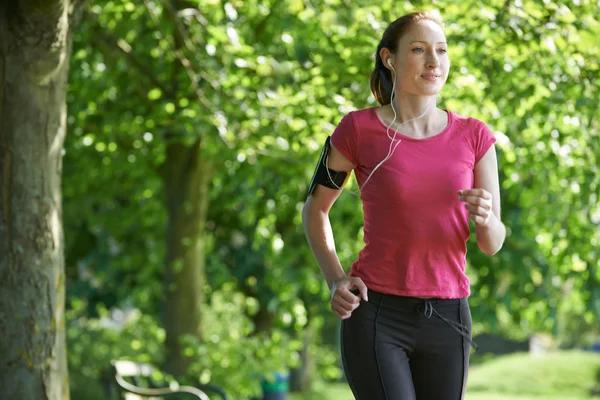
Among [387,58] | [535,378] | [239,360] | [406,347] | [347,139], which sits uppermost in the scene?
[387,58]

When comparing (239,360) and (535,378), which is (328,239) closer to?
(239,360)

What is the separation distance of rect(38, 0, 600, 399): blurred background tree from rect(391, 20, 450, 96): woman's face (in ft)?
9.78

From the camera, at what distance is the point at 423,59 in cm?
307

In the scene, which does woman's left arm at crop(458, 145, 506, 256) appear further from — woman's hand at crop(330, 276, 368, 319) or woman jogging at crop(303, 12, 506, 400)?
woman's hand at crop(330, 276, 368, 319)

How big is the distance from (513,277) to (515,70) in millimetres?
5383

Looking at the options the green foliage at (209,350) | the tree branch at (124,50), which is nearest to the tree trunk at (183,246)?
the green foliage at (209,350)

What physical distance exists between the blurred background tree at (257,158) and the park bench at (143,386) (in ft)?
5.09

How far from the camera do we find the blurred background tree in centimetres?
727

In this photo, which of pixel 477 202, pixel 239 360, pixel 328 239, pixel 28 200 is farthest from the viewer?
pixel 239 360

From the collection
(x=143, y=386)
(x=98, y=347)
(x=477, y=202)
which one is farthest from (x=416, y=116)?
(x=98, y=347)

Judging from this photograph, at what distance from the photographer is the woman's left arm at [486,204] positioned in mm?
2762

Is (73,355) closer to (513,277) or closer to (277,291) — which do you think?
(277,291)

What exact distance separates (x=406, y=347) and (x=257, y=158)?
5.85 meters

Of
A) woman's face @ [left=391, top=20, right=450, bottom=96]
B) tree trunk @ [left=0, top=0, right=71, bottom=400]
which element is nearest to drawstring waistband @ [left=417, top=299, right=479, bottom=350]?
woman's face @ [left=391, top=20, right=450, bottom=96]
